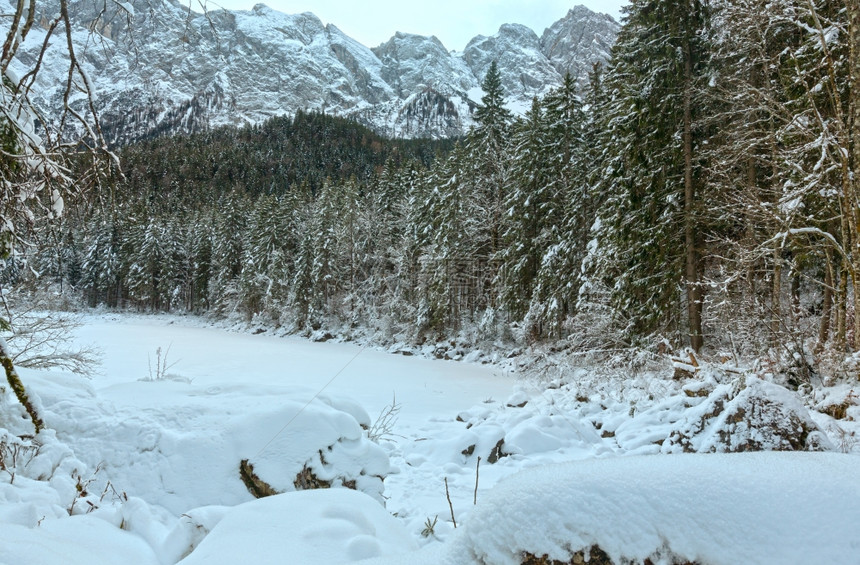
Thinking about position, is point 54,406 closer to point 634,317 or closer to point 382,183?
point 634,317

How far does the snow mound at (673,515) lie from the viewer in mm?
1439

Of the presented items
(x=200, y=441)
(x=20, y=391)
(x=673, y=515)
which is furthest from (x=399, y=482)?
(x=673, y=515)

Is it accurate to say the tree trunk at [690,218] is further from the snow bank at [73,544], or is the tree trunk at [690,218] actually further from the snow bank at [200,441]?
the snow bank at [73,544]

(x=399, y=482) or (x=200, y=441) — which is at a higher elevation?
(x=200, y=441)

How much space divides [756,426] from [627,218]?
924 cm

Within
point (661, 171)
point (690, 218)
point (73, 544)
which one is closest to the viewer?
point (73, 544)

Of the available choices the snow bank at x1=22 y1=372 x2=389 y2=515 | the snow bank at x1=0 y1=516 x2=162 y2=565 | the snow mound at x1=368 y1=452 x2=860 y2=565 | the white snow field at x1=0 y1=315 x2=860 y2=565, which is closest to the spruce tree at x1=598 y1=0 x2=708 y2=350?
the white snow field at x1=0 y1=315 x2=860 y2=565

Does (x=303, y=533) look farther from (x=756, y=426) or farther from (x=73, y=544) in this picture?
(x=756, y=426)

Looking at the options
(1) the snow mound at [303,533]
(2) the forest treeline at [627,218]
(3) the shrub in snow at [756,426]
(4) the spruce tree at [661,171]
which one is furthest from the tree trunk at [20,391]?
(4) the spruce tree at [661,171]

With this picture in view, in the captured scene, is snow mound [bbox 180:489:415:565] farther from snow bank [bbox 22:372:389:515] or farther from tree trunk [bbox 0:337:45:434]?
tree trunk [bbox 0:337:45:434]

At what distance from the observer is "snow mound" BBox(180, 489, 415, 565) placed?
2166 mm

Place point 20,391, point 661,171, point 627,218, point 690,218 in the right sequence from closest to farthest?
point 20,391
point 690,218
point 661,171
point 627,218

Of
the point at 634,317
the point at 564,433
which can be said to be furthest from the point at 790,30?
the point at 564,433

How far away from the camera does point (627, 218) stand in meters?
13.0
